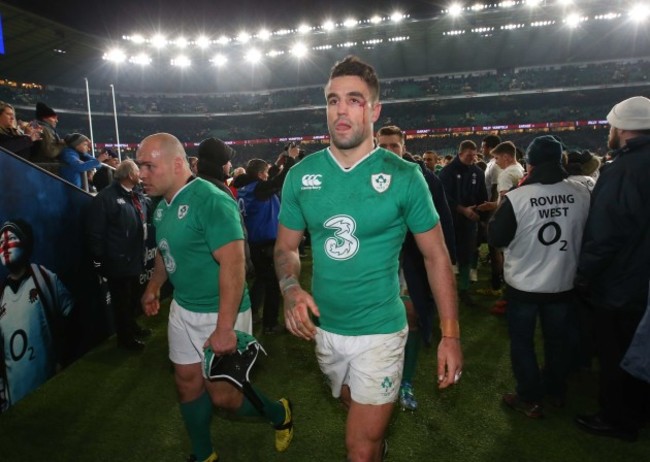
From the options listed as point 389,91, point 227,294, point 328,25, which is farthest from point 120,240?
point 389,91

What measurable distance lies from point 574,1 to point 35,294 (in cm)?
2523

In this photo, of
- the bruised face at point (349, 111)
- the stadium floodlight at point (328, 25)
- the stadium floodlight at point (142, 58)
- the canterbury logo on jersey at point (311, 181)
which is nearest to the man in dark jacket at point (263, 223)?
the canterbury logo on jersey at point (311, 181)

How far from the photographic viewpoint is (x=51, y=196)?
4.21m

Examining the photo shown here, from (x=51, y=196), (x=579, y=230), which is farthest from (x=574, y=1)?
(x=51, y=196)

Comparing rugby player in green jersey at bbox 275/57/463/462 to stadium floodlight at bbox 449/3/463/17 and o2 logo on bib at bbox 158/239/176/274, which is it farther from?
stadium floodlight at bbox 449/3/463/17

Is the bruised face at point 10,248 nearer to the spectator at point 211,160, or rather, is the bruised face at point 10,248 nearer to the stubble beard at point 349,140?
the spectator at point 211,160

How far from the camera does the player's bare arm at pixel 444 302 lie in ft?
6.17

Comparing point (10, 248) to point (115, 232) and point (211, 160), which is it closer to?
point (115, 232)

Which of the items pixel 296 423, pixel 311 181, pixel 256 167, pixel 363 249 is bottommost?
pixel 296 423

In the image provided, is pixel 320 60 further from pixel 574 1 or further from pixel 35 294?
pixel 35 294

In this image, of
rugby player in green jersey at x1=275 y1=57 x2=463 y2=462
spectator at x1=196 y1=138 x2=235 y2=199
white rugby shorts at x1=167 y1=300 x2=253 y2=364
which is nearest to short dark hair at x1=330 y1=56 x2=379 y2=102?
rugby player in green jersey at x1=275 y1=57 x2=463 y2=462

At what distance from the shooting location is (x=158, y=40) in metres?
24.6

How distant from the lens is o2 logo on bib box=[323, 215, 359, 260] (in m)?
2.07

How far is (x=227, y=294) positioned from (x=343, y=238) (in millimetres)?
814
